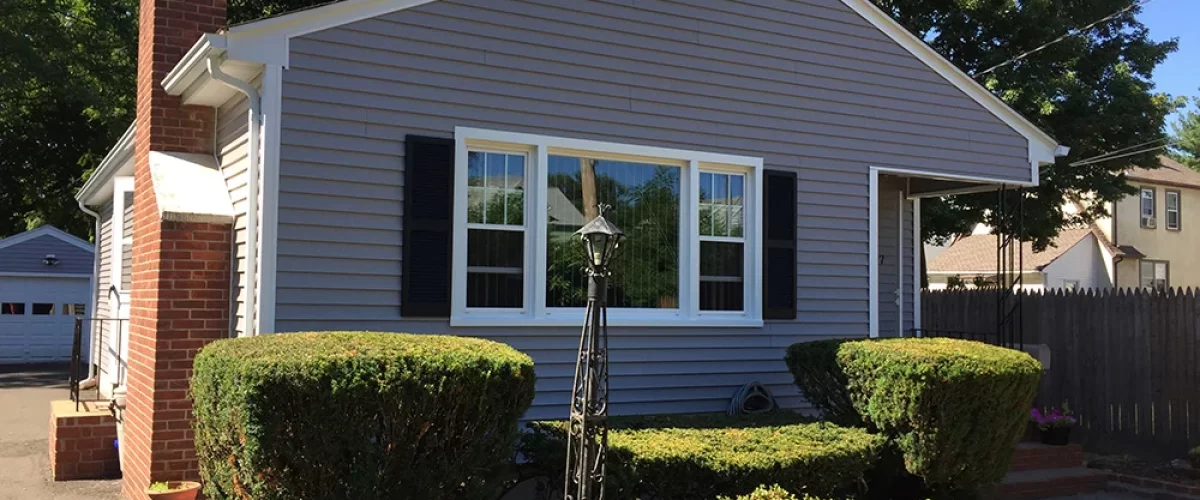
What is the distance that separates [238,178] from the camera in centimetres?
673

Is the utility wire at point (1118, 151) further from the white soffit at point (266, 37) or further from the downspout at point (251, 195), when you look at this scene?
the downspout at point (251, 195)

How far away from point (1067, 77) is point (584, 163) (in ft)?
39.7

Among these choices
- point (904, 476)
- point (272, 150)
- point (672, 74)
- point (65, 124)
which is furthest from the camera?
point (65, 124)

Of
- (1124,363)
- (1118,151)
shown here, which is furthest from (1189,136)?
(1124,363)

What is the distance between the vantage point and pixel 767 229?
8.30 m

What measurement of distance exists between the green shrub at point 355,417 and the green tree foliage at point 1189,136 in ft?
155

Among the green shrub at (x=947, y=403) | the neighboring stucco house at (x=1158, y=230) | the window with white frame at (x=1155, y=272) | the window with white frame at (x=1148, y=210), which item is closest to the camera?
the green shrub at (x=947, y=403)

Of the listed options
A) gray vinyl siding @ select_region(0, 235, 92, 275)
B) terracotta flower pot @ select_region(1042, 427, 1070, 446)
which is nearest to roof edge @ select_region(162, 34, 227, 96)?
terracotta flower pot @ select_region(1042, 427, 1070, 446)

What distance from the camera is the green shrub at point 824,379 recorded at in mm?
7395

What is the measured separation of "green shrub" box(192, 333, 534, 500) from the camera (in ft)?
15.0

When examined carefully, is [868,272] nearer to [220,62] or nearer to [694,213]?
[694,213]

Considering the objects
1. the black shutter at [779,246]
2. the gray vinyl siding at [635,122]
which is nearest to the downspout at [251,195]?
the gray vinyl siding at [635,122]

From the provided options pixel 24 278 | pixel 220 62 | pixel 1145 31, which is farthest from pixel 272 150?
pixel 24 278

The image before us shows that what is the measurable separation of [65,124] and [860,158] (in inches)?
1035
